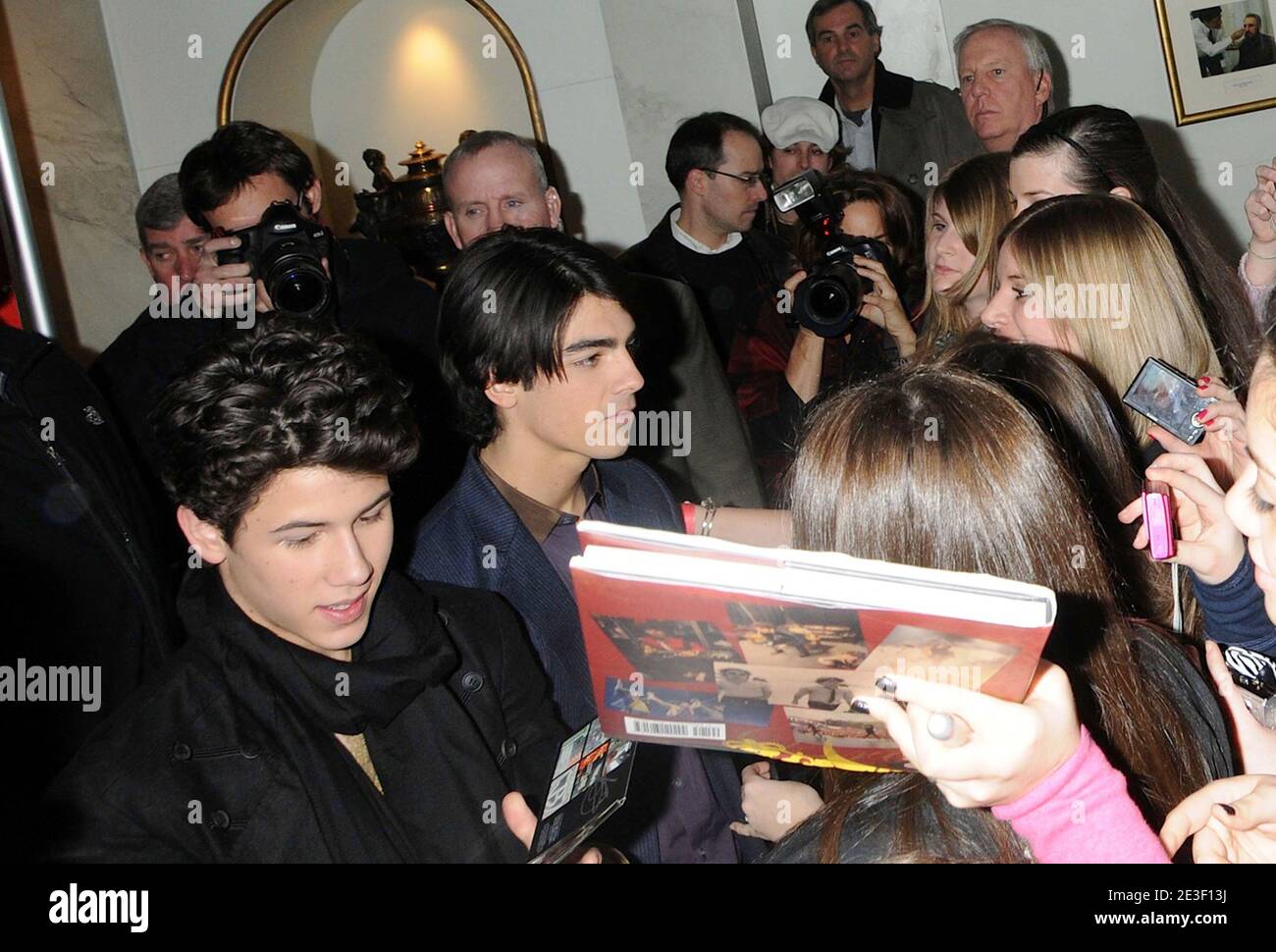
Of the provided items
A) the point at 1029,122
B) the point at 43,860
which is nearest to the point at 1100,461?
the point at 43,860

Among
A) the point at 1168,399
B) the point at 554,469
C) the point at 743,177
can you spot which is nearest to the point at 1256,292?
the point at 1168,399

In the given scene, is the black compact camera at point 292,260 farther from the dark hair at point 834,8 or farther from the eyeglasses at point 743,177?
the dark hair at point 834,8

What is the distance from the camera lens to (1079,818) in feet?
3.68

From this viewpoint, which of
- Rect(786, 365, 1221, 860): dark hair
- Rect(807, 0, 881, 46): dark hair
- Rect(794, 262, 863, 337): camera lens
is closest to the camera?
Rect(786, 365, 1221, 860): dark hair

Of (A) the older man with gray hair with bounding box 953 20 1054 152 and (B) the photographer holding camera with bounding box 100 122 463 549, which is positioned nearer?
(B) the photographer holding camera with bounding box 100 122 463 549

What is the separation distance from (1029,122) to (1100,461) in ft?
7.12

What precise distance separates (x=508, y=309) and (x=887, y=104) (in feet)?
9.59

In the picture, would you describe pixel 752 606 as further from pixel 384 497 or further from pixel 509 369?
pixel 509 369

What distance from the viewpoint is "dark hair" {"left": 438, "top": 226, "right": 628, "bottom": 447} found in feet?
7.58

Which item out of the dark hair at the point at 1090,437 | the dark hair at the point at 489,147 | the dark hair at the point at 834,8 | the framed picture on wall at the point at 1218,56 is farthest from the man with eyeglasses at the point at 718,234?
the framed picture on wall at the point at 1218,56

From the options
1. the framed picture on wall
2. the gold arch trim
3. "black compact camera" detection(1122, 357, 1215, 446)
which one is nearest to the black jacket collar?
"black compact camera" detection(1122, 357, 1215, 446)

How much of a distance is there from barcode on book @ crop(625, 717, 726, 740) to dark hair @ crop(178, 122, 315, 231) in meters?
2.08

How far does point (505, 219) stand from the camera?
3295 millimetres

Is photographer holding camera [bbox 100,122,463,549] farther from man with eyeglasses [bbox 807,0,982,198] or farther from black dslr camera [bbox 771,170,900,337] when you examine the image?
man with eyeglasses [bbox 807,0,982,198]
